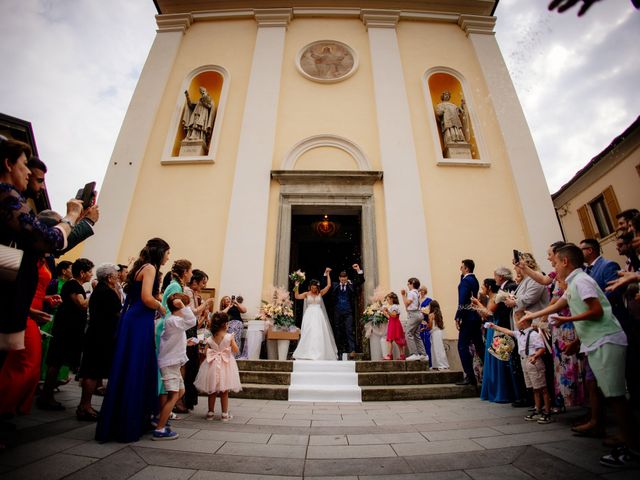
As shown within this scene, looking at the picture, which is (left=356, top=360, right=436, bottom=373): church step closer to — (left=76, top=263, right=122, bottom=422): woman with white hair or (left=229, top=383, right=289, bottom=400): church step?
(left=229, top=383, right=289, bottom=400): church step

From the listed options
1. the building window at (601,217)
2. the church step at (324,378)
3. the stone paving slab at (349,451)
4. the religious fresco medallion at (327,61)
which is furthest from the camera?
the building window at (601,217)

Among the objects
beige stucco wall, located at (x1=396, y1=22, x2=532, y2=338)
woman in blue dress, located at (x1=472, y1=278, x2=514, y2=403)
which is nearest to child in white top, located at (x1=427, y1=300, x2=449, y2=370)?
beige stucco wall, located at (x1=396, y1=22, x2=532, y2=338)

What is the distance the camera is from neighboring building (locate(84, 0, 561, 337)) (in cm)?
815

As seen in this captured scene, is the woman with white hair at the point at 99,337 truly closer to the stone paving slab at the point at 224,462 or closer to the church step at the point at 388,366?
the stone paving slab at the point at 224,462

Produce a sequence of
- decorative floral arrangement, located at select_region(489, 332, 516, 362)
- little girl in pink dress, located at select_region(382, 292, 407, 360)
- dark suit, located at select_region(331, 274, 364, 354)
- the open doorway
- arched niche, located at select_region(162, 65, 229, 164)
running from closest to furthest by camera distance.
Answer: decorative floral arrangement, located at select_region(489, 332, 516, 362) < little girl in pink dress, located at select_region(382, 292, 407, 360) < dark suit, located at select_region(331, 274, 364, 354) < arched niche, located at select_region(162, 65, 229, 164) < the open doorway

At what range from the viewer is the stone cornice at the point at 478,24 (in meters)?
11.3

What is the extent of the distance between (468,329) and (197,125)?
944cm


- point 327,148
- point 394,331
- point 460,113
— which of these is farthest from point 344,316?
point 460,113

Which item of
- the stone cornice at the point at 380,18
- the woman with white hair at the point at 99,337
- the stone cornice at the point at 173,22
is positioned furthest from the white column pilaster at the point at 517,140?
the stone cornice at the point at 173,22

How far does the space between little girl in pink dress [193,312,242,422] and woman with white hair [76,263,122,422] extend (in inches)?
38.9

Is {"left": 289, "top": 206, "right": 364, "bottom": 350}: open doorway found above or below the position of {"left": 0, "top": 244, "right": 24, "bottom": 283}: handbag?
above

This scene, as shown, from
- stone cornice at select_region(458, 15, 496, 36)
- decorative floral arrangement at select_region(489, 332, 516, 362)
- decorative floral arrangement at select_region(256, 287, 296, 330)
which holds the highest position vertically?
stone cornice at select_region(458, 15, 496, 36)

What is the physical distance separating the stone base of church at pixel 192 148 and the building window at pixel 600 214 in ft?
47.7

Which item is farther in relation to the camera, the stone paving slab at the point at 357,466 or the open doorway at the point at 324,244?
the open doorway at the point at 324,244
